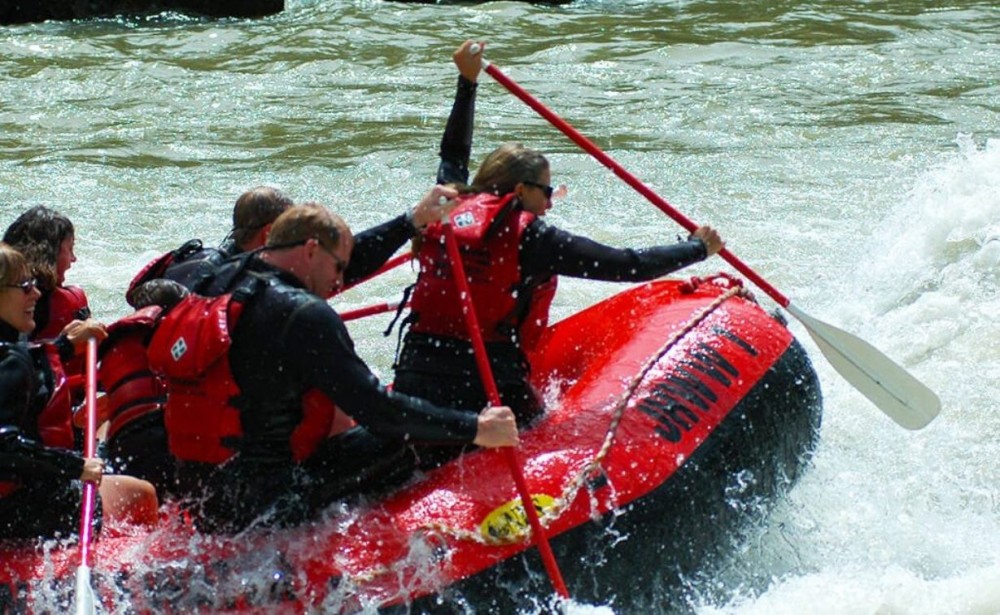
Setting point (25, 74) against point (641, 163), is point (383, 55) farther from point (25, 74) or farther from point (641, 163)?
point (641, 163)

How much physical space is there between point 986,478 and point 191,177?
19.0 ft

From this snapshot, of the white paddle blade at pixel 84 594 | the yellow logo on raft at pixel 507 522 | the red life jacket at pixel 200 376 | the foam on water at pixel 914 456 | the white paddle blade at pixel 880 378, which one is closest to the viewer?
the white paddle blade at pixel 84 594

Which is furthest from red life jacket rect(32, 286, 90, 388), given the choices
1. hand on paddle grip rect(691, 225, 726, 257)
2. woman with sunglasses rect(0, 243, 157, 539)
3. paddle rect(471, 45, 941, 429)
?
Result: hand on paddle grip rect(691, 225, 726, 257)

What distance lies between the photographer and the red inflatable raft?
12.5ft

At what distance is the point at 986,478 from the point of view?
5617 mm

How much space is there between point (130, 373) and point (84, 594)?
3.43ft

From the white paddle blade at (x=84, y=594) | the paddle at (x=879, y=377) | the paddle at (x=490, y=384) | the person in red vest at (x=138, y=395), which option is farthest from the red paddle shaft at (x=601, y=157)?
the white paddle blade at (x=84, y=594)

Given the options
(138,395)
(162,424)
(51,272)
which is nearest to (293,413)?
(162,424)

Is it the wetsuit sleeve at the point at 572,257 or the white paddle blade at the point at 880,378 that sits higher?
the wetsuit sleeve at the point at 572,257

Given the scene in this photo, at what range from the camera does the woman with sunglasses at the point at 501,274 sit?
433 centimetres

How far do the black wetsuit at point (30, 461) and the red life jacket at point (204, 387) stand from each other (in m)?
0.27

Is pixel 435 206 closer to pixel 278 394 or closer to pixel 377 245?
pixel 377 245

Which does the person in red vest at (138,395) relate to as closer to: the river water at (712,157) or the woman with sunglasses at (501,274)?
the woman with sunglasses at (501,274)

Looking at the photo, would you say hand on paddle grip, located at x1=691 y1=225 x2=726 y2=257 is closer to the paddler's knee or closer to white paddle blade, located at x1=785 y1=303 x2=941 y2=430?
white paddle blade, located at x1=785 y1=303 x2=941 y2=430
